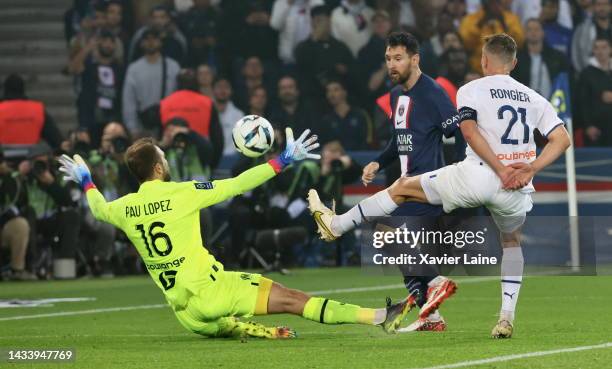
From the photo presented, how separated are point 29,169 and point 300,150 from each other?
32.8 ft

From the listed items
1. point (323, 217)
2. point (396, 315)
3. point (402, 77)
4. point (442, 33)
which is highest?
point (442, 33)

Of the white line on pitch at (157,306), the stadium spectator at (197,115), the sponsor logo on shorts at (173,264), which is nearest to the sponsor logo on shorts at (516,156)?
the sponsor logo on shorts at (173,264)

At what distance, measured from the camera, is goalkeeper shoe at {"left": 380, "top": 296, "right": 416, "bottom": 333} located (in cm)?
1074

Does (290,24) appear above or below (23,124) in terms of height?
above

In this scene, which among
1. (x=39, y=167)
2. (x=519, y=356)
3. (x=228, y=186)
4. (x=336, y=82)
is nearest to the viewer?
(x=519, y=356)

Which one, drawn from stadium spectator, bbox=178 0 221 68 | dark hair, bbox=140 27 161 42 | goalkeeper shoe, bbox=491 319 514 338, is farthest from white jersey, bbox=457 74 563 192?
stadium spectator, bbox=178 0 221 68

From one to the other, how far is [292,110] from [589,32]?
4.60m

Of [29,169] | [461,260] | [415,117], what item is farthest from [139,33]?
[415,117]

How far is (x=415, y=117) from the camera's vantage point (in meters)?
11.8

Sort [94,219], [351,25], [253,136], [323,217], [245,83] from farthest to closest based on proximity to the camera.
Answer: [351,25]
[245,83]
[94,219]
[253,136]
[323,217]

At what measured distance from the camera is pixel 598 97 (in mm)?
22188

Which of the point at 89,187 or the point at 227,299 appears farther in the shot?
the point at 89,187

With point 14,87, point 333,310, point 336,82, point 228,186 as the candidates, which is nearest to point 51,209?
point 14,87

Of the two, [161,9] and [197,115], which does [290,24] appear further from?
[197,115]
